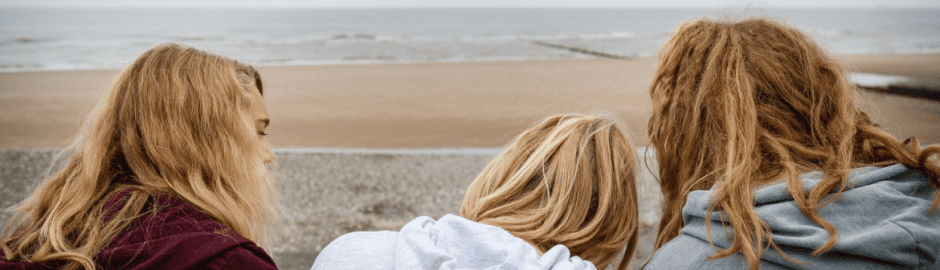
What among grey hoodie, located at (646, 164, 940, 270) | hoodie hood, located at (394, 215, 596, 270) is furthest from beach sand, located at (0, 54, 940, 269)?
hoodie hood, located at (394, 215, 596, 270)

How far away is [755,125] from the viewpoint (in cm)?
182

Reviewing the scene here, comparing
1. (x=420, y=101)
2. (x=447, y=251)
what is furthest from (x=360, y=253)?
(x=420, y=101)

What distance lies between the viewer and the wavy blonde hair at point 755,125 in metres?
1.68

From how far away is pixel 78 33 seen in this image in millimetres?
38906

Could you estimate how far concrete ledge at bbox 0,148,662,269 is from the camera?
16.1ft

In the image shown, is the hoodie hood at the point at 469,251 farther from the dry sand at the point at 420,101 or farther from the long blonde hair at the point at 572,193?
the dry sand at the point at 420,101

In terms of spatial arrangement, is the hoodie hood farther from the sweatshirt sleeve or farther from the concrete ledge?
the concrete ledge

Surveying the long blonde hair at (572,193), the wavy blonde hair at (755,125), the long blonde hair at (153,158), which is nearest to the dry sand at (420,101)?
the long blonde hair at (153,158)

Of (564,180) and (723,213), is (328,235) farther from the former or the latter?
(723,213)

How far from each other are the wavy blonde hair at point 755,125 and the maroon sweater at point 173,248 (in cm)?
136

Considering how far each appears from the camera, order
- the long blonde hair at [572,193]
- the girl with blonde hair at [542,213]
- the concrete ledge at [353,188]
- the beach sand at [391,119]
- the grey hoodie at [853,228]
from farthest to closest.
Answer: the beach sand at [391,119] → the concrete ledge at [353,188] → the long blonde hair at [572,193] → the girl with blonde hair at [542,213] → the grey hoodie at [853,228]

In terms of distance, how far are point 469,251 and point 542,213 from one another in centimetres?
36

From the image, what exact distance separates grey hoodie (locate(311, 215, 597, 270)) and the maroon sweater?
260mm

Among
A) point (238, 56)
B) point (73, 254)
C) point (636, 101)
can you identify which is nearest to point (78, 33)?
point (238, 56)
